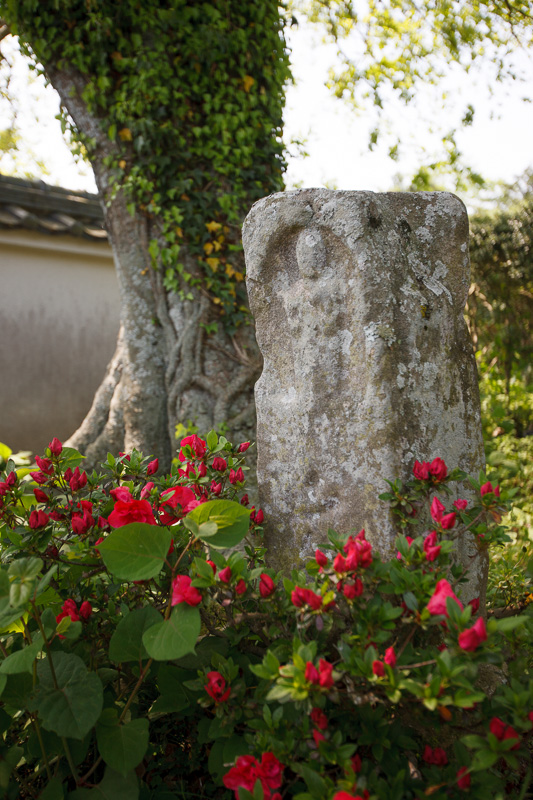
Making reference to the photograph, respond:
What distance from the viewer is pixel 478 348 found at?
708 centimetres

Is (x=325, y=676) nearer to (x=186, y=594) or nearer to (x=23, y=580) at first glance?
(x=186, y=594)

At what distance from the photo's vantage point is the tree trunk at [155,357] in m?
3.97

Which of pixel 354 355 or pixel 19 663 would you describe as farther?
pixel 354 355

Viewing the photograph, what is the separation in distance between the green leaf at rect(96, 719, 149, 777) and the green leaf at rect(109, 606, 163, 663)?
14cm

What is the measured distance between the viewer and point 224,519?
1.35 metres

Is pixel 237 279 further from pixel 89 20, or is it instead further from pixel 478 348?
pixel 478 348

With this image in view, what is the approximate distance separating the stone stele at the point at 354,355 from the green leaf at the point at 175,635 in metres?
0.53

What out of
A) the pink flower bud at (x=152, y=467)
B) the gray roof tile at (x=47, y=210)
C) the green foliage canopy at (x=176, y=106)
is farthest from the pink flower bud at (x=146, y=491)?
the gray roof tile at (x=47, y=210)

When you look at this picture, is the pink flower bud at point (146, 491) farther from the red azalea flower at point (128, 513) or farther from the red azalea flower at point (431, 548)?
the red azalea flower at point (431, 548)

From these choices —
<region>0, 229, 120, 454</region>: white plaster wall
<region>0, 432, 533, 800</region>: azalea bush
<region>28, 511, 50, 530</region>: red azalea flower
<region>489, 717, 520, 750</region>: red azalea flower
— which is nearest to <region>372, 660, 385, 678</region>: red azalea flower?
<region>0, 432, 533, 800</region>: azalea bush

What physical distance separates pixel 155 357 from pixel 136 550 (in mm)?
2995

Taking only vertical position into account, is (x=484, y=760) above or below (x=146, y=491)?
below

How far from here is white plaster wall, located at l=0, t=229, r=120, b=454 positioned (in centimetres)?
710

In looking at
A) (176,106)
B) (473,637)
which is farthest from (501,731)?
(176,106)
